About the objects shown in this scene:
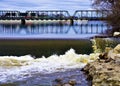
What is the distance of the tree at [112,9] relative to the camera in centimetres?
6844

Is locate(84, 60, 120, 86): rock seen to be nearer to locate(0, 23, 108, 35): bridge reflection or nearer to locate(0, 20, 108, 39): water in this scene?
locate(0, 20, 108, 39): water

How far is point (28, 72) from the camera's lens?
31703mm

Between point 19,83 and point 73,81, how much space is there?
3143mm

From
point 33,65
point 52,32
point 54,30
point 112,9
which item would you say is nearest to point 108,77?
point 33,65

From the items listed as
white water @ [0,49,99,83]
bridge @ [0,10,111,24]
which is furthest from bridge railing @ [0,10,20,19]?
white water @ [0,49,99,83]

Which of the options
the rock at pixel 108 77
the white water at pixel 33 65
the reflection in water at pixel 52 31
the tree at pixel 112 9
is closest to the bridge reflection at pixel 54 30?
the reflection in water at pixel 52 31

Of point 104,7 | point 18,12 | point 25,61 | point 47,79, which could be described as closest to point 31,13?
point 18,12

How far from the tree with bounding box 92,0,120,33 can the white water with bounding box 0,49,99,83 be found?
27980mm

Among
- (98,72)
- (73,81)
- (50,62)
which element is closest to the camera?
(98,72)

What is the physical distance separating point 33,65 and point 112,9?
118ft

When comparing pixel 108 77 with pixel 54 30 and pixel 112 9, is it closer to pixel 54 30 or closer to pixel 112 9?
pixel 112 9

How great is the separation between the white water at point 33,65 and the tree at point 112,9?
28.0m

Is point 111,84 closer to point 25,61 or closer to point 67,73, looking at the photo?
point 67,73

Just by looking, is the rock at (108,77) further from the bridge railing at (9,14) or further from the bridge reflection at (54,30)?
the bridge railing at (9,14)
